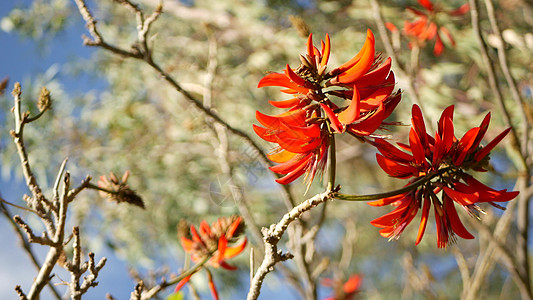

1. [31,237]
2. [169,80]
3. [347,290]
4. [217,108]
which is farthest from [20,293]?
[217,108]

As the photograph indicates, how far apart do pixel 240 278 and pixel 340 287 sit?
5.46 feet

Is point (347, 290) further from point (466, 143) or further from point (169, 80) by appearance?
point (466, 143)

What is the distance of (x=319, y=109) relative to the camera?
0.54 meters

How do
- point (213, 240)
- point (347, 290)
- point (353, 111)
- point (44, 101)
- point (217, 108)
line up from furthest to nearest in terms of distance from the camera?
point (217, 108)
point (347, 290)
point (213, 240)
point (44, 101)
point (353, 111)

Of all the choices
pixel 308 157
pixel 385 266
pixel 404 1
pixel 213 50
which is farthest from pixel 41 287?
pixel 385 266

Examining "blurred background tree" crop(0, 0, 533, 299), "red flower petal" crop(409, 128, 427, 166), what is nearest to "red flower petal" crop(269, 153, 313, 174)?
"red flower petal" crop(409, 128, 427, 166)

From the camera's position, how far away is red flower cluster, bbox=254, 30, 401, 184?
1.65 ft

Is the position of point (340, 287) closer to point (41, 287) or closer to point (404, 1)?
point (41, 287)

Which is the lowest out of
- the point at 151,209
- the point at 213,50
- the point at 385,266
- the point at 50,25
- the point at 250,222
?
the point at 250,222

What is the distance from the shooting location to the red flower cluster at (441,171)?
53 centimetres

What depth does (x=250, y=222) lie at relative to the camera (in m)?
1.05

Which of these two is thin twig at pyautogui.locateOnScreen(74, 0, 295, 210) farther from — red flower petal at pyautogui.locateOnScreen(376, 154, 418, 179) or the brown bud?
red flower petal at pyautogui.locateOnScreen(376, 154, 418, 179)

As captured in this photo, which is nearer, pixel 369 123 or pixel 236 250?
pixel 369 123

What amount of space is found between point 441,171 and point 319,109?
14cm
